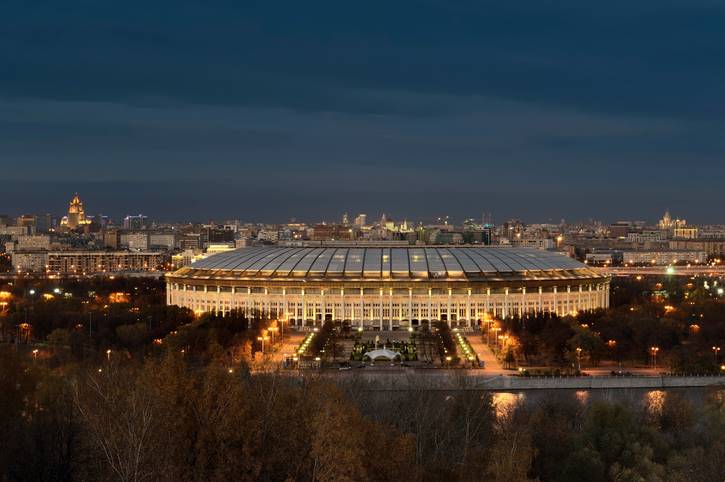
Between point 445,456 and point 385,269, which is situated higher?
point 385,269

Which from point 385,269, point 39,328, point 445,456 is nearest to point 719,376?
point 445,456

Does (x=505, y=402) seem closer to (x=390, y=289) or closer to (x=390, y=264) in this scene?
(x=390, y=289)

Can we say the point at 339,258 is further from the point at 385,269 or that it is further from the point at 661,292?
the point at 661,292

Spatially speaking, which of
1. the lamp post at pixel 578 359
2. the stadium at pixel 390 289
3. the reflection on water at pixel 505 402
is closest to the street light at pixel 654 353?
the lamp post at pixel 578 359

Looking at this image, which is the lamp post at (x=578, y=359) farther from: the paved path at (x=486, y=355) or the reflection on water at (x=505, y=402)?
the reflection on water at (x=505, y=402)

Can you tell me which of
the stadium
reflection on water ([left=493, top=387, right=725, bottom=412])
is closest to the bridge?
the stadium

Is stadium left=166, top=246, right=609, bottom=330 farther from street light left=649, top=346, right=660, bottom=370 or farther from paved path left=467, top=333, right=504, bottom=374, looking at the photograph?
street light left=649, top=346, right=660, bottom=370
